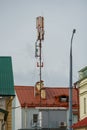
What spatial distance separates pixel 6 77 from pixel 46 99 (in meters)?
34.2

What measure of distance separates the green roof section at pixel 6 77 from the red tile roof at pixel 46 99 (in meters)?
30.0

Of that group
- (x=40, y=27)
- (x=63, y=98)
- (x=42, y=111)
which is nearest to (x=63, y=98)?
(x=63, y=98)

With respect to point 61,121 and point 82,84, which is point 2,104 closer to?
point 82,84

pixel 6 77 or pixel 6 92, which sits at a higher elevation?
pixel 6 77

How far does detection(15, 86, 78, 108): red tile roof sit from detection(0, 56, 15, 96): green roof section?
30.0 m

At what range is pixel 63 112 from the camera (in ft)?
216

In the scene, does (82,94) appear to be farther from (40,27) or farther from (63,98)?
(63,98)

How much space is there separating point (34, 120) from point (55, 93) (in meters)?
6.19

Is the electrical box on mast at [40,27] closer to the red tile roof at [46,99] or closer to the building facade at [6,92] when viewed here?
the red tile roof at [46,99]

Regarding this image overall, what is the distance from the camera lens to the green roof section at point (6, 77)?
3222 cm

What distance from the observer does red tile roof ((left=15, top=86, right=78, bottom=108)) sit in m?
65.7

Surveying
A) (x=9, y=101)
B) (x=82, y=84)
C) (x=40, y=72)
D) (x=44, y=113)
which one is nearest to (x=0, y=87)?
(x=9, y=101)

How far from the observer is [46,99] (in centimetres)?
6775

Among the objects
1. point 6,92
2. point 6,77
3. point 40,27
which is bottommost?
point 6,92
